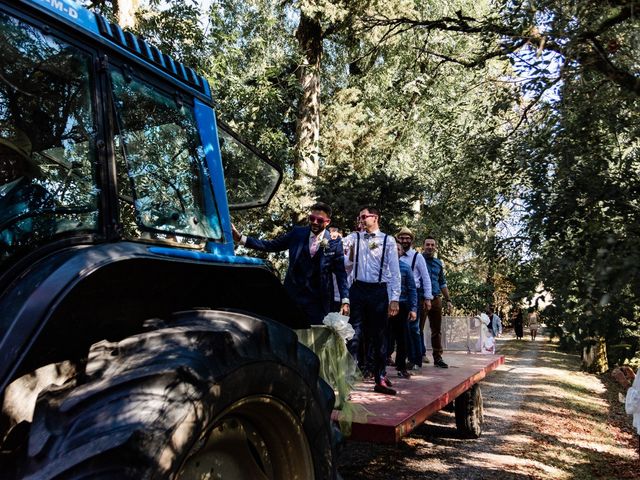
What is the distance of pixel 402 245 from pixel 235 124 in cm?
559

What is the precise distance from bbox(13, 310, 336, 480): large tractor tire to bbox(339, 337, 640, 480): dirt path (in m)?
3.27

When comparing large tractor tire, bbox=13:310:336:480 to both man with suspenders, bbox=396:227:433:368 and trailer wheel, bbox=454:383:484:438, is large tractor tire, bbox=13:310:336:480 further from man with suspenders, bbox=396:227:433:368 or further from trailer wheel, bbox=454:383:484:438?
trailer wheel, bbox=454:383:484:438

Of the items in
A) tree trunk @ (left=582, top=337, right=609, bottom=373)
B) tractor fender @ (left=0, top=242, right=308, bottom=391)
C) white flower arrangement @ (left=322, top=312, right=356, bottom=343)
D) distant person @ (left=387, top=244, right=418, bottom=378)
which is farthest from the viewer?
tree trunk @ (left=582, top=337, right=609, bottom=373)

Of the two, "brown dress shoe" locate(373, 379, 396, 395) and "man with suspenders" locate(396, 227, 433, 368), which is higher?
"man with suspenders" locate(396, 227, 433, 368)

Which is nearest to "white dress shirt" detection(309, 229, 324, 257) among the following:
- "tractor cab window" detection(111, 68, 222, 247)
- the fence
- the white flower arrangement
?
the white flower arrangement

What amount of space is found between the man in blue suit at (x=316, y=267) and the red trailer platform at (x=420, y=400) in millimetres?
868

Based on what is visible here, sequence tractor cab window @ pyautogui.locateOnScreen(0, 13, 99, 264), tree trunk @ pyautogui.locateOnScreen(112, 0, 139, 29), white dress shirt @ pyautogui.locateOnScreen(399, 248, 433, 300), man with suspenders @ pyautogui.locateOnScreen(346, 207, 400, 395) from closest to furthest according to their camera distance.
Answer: tractor cab window @ pyautogui.locateOnScreen(0, 13, 99, 264)
man with suspenders @ pyautogui.locateOnScreen(346, 207, 400, 395)
white dress shirt @ pyautogui.locateOnScreen(399, 248, 433, 300)
tree trunk @ pyautogui.locateOnScreen(112, 0, 139, 29)

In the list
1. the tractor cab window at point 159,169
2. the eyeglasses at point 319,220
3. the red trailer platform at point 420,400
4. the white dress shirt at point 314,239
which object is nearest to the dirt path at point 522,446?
A: the red trailer platform at point 420,400

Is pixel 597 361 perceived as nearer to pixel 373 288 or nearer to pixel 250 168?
pixel 373 288

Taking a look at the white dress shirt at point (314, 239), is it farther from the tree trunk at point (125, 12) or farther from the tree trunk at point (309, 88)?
the tree trunk at point (309, 88)

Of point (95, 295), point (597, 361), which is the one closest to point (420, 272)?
point (95, 295)

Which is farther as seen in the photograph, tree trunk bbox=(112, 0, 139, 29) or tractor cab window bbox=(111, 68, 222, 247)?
tree trunk bbox=(112, 0, 139, 29)

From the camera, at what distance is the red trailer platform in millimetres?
3951

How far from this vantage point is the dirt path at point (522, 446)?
606 cm
